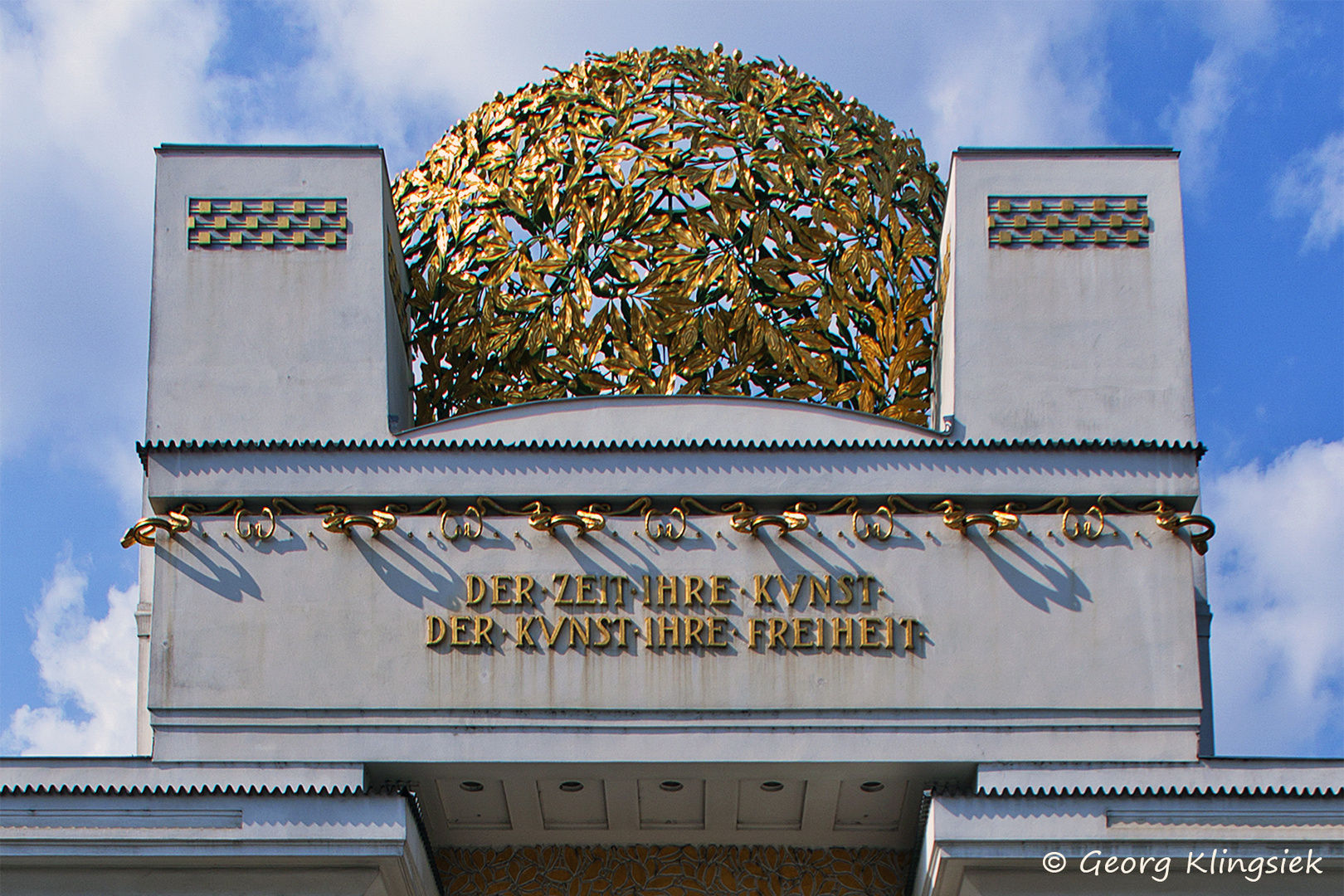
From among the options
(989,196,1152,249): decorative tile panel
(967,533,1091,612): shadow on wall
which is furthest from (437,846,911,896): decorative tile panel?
(989,196,1152,249): decorative tile panel

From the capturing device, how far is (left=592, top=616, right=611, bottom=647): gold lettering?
14.2 metres

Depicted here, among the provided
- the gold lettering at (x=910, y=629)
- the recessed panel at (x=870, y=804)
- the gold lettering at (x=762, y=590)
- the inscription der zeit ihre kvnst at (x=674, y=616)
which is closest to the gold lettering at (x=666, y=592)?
the inscription der zeit ihre kvnst at (x=674, y=616)

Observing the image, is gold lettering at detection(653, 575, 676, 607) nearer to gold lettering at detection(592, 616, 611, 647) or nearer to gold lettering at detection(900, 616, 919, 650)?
gold lettering at detection(592, 616, 611, 647)

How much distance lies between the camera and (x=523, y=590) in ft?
46.9

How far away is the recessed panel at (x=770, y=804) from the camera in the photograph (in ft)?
46.5

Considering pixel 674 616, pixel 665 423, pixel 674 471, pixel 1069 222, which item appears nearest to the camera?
pixel 674 616

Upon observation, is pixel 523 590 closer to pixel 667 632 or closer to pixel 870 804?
pixel 667 632

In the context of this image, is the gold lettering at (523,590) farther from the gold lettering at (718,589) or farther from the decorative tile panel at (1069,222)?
the decorative tile panel at (1069,222)

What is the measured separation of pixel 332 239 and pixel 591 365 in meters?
2.08

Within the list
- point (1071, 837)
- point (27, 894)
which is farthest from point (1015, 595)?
point (27, 894)

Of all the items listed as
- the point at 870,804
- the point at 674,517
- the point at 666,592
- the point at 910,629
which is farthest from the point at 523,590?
the point at 870,804

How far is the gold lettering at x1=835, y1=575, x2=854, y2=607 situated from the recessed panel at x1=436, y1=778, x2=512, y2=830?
255 centimetres

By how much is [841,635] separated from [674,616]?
1.12 m

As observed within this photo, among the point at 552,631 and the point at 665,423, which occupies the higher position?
the point at 665,423
